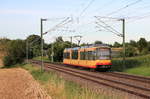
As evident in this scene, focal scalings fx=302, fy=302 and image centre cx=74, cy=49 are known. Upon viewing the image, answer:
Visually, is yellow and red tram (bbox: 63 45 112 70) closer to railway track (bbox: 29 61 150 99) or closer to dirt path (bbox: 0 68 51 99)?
railway track (bbox: 29 61 150 99)

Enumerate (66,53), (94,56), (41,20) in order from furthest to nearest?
(66,53) < (41,20) < (94,56)

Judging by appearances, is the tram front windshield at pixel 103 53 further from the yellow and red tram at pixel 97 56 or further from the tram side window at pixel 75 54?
the tram side window at pixel 75 54

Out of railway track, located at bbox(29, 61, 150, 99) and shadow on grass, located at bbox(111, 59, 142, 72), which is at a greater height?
shadow on grass, located at bbox(111, 59, 142, 72)

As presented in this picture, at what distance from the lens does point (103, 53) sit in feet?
110

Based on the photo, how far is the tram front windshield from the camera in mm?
33250

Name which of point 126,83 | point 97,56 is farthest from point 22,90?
point 97,56

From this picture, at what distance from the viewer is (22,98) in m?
14.6

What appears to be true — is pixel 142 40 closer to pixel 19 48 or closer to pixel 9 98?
pixel 19 48

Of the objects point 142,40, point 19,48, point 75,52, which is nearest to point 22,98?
point 75,52

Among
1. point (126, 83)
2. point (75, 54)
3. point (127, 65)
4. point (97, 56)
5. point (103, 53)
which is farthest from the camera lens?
point (75, 54)

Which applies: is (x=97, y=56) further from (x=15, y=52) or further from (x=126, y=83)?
(x=15, y=52)

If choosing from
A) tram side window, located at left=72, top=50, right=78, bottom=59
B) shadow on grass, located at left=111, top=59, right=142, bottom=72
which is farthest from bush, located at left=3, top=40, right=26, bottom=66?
shadow on grass, located at left=111, top=59, right=142, bottom=72

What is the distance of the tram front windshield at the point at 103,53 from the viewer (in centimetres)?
3325

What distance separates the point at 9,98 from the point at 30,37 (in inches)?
5950
